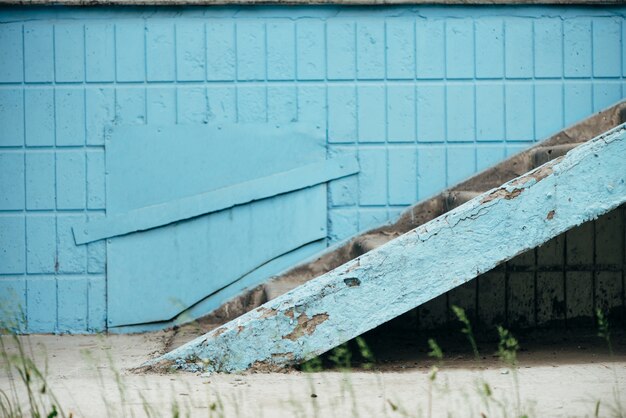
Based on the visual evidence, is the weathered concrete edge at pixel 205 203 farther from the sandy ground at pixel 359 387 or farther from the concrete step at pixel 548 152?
the concrete step at pixel 548 152

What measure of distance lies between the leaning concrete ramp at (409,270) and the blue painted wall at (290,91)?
135 centimetres

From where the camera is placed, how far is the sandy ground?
3.39m

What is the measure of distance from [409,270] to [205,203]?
1.76 meters

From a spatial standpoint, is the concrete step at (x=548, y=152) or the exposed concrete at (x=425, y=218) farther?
the exposed concrete at (x=425, y=218)

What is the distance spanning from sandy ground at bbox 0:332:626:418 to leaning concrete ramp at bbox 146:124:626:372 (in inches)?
5.0

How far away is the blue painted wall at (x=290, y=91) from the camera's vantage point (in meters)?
5.64

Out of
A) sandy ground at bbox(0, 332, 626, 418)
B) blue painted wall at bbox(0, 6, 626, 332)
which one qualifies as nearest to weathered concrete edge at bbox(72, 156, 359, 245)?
blue painted wall at bbox(0, 6, 626, 332)

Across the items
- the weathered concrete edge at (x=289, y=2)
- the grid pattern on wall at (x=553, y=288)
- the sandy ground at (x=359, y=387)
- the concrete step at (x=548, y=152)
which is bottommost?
the sandy ground at (x=359, y=387)

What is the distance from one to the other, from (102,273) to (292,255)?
1227 mm

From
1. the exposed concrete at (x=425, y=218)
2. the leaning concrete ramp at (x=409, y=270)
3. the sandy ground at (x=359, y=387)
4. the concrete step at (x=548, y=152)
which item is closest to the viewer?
the sandy ground at (x=359, y=387)

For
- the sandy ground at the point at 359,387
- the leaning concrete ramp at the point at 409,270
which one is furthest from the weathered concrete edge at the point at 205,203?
the leaning concrete ramp at the point at 409,270

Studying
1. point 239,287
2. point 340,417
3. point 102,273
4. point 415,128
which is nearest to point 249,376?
point 340,417

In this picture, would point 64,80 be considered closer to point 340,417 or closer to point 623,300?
point 340,417

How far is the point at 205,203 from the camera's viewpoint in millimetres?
5617
